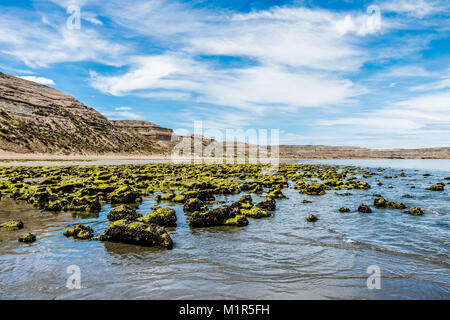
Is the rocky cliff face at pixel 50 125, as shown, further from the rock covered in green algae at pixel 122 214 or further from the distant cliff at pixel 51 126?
the rock covered in green algae at pixel 122 214

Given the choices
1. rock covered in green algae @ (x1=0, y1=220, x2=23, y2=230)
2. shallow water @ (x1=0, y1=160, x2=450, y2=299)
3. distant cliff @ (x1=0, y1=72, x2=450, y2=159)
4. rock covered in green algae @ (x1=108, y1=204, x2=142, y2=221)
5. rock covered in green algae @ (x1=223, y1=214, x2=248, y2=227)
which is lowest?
shallow water @ (x1=0, y1=160, x2=450, y2=299)

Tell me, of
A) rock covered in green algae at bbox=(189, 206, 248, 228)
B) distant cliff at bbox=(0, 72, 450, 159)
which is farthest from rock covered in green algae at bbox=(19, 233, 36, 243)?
distant cliff at bbox=(0, 72, 450, 159)

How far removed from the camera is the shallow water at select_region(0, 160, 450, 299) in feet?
19.2

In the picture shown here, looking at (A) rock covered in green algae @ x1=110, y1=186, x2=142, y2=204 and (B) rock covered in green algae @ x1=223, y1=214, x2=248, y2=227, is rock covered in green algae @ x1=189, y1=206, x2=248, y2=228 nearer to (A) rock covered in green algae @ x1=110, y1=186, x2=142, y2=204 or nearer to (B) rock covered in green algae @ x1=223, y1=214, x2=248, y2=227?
(B) rock covered in green algae @ x1=223, y1=214, x2=248, y2=227

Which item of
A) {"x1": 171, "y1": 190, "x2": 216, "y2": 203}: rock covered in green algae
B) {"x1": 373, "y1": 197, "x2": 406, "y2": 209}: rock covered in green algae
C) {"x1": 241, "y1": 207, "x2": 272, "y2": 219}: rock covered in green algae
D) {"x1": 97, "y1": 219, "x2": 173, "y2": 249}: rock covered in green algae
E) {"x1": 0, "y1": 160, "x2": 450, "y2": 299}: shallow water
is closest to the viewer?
{"x1": 0, "y1": 160, "x2": 450, "y2": 299}: shallow water

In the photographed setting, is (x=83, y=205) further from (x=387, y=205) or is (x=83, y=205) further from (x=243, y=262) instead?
(x=387, y=205)

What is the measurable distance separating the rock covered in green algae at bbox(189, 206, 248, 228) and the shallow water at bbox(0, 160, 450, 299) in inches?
18.5

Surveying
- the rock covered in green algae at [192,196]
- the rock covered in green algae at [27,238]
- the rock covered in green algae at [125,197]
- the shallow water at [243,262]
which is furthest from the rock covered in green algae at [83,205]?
the rock covered in green algae at [27,238]

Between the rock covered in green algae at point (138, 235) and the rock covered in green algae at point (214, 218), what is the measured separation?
2560 mm

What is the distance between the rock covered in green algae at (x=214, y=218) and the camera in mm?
11492

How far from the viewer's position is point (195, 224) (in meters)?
11.4

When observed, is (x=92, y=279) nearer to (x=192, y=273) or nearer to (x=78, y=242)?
(x=192, y=273)

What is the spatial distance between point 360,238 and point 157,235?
7.10 metres
